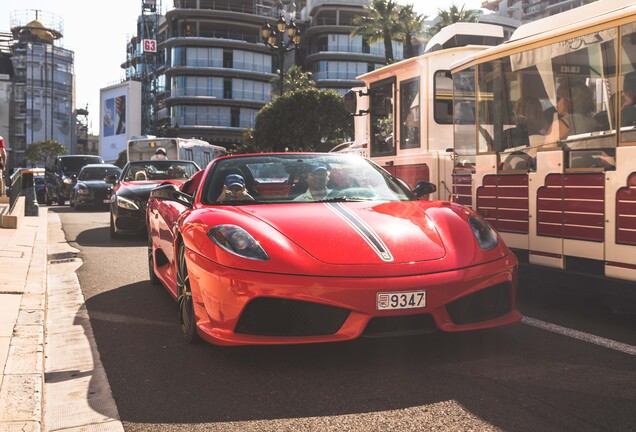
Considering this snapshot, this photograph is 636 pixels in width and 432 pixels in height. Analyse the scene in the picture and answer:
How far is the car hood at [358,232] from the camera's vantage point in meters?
3.96

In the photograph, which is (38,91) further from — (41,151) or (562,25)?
(562,25)

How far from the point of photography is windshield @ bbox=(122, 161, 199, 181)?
41.9 feet

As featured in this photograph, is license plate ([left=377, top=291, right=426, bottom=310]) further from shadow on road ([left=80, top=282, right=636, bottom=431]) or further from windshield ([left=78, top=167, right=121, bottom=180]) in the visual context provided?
windshield ([left=78, top=167, right=121, bottom=180])

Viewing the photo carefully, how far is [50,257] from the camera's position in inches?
383

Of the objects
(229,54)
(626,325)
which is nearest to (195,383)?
(626,325)

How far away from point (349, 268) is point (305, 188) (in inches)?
56.7

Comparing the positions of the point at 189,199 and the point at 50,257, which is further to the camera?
the point at 50,257

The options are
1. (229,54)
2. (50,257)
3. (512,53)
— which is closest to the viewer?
(512,53)

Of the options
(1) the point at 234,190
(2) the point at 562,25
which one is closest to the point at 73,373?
(1) the point at 234,190

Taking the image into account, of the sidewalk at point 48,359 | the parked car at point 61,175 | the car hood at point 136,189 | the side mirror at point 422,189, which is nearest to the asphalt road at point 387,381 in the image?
the sidewalk at point 48,359

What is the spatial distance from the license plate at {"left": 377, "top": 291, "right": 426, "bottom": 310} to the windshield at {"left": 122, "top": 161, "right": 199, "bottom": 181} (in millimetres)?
9643

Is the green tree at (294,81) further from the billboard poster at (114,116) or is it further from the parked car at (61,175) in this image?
the billboard poster at (114,116)

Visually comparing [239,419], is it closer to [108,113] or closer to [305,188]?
[305,188]

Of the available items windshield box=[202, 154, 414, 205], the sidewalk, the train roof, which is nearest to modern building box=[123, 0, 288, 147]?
the sidewalk
